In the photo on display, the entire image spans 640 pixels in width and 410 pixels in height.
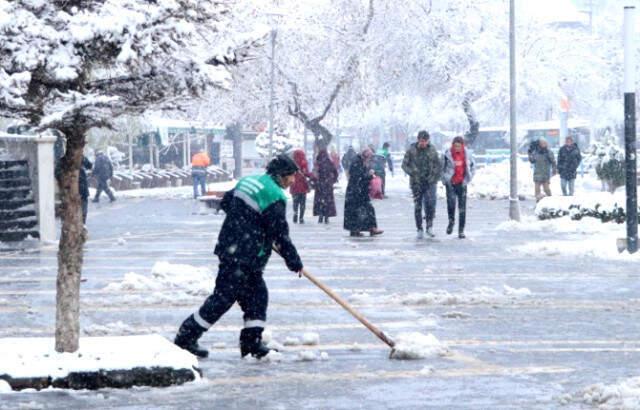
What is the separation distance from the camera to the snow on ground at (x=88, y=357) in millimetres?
9359

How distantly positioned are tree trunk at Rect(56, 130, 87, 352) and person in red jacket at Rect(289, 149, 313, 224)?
1736 centimetres

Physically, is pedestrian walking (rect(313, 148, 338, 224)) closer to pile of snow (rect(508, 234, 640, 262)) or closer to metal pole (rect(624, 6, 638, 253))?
pile of snow (rect(508, 234, 640, 262))

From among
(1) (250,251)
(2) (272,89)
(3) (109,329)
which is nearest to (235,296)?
(1) (250,251)

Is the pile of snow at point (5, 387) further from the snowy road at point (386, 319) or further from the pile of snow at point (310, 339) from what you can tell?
the pile of snow at point (310, 339)

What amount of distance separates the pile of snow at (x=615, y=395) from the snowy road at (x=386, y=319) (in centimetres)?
12

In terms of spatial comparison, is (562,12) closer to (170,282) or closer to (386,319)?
(170,282)

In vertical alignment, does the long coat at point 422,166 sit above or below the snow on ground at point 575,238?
above

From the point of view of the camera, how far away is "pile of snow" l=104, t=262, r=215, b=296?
15695mm

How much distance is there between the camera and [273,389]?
9383 mm

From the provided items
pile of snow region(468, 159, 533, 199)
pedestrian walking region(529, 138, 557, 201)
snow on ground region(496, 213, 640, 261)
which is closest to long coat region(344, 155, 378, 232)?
snow on ground region(496, 213, 640, 261)

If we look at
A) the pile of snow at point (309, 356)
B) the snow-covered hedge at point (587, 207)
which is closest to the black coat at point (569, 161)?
the snow-covered hedge at point (587, 207)

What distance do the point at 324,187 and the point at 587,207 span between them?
5.94 meters

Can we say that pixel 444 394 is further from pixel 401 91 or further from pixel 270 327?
pixel 401 91

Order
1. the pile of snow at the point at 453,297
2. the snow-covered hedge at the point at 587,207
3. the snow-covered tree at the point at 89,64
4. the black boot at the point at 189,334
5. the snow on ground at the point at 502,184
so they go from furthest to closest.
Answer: the snow on ground at the point at 502,184, the snow-covered hedge at the point at 587,207, the pile of snow at the point at 453,297, the black boot at the point at 189,334, the snow-covered tree at the point at 89,64
